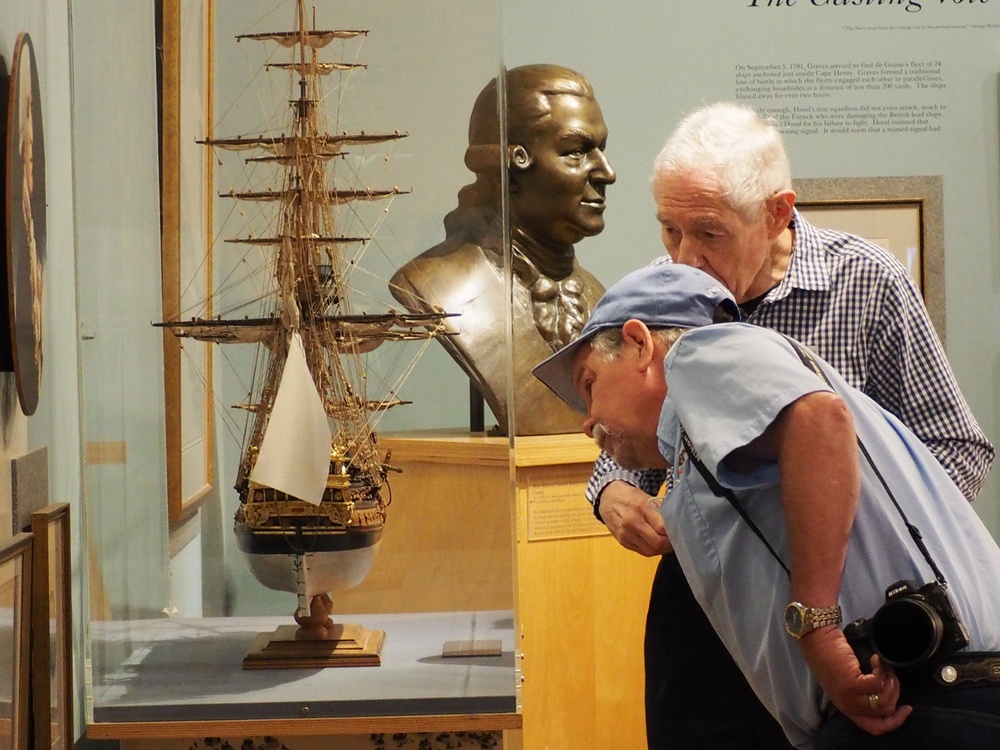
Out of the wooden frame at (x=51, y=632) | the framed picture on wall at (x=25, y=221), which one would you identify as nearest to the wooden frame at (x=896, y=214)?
the framed picture on wall at (x=25, y=221)

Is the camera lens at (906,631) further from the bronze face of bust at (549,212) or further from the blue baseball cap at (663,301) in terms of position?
the bronze face of bust at (549,212)

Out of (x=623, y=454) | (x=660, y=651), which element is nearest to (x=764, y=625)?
(x=623, y=454)

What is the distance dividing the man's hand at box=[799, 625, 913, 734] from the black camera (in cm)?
1

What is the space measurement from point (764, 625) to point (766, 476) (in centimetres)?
14

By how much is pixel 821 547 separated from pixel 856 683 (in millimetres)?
129

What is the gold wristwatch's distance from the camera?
114 cm

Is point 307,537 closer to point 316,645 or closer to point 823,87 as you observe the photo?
point 316,645

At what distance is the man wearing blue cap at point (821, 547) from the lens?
Answer: 3.68 ft

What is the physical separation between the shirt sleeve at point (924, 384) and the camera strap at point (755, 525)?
1.65 feet

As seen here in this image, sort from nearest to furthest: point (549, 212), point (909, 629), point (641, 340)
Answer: point (909, 629), point (641, 340), point (549, 212)

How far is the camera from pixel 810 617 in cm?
114

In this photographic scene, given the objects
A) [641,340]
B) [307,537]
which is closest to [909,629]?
[641,340]

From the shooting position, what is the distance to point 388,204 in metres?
2.01

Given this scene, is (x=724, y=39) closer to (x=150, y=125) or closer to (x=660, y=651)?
(x=150, y=125)
